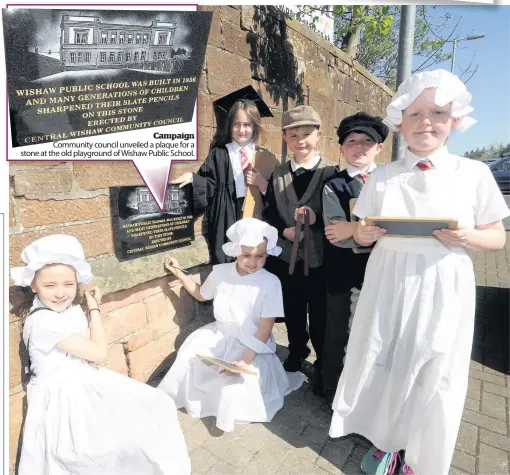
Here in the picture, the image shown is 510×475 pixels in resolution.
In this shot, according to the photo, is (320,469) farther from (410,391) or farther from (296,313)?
(296,313)

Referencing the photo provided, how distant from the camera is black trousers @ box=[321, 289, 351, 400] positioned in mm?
2504

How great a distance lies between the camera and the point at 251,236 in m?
2.53

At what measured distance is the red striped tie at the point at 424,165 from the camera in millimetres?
1860

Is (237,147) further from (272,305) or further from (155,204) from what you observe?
(272,305)

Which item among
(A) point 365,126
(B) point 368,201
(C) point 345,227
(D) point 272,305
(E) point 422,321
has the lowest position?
(D) point 272,305

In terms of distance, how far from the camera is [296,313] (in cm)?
310

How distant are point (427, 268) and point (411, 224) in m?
0.26

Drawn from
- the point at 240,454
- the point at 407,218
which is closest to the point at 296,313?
the point at 240,454

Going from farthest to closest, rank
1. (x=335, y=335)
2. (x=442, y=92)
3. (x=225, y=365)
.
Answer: (x=335, y=335), (x=225, y=365), (x=442, y=92)

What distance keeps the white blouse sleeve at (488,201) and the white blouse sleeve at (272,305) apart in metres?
1.32

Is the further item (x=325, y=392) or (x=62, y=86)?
(x=325, y=392)

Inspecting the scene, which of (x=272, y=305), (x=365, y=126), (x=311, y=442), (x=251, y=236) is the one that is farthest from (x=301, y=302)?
(x=365, y=126)

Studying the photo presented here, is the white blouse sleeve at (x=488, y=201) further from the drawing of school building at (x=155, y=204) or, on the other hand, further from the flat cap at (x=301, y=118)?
the drawing of school building at (x=155, y=204)

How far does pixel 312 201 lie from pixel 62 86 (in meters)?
1.65
